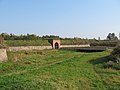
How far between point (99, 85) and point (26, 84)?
435 centimetres

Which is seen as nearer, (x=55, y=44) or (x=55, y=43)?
(x=55, y=43)

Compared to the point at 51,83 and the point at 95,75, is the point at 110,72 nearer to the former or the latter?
the point at 95,75

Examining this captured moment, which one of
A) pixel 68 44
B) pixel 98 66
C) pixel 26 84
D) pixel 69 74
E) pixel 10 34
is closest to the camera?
pixel 26 84

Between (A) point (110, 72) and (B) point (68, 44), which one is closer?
(A) point (110, 72)

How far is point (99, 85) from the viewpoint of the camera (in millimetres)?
11773

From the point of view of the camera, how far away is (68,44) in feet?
153

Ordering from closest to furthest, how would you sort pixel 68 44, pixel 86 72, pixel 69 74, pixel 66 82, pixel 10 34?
pixel 66 82, pixel 69 74, pixel 86 72, pixel 10 34, pixel 68 44

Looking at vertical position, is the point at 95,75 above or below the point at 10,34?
below

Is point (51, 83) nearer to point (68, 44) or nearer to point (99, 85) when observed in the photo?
point (99, 85)

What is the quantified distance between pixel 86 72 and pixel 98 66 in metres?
2.49

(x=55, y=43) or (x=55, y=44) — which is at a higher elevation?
(x=55, y=43)

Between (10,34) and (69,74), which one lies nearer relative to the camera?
(69,74)

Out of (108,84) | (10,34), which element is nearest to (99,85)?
(108,84)

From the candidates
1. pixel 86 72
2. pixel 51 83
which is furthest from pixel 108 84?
pixel 51 83
